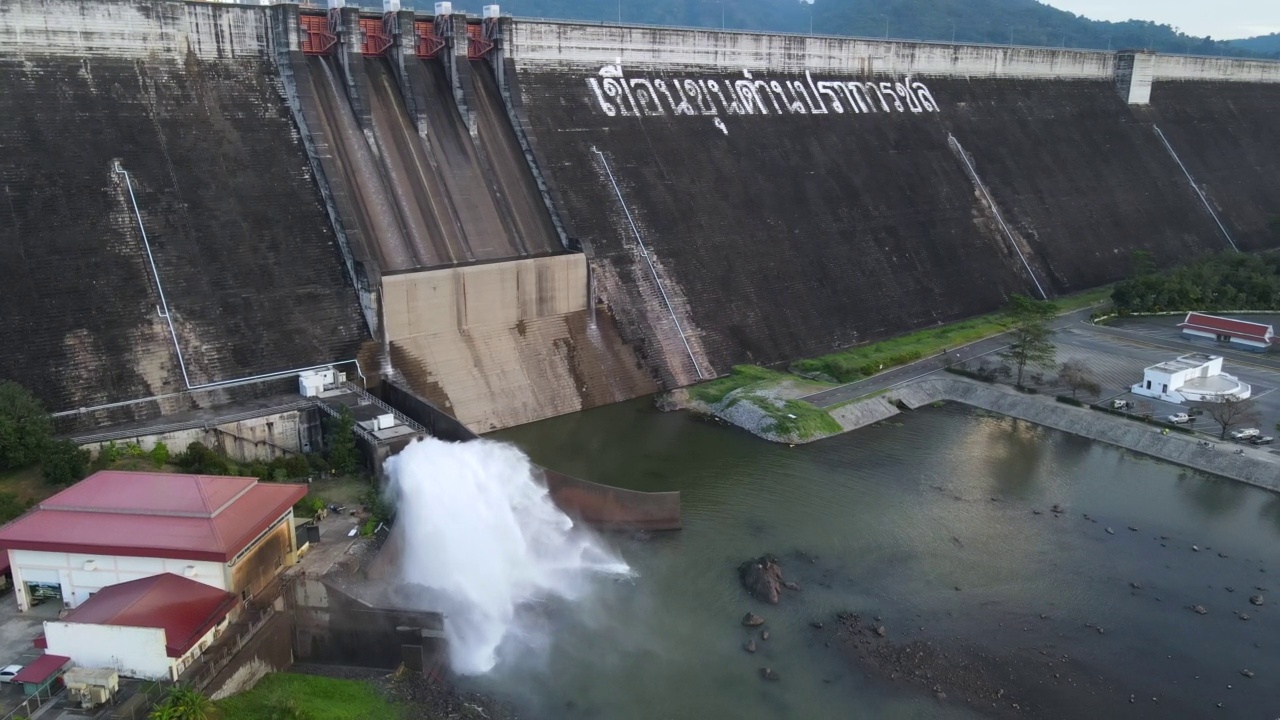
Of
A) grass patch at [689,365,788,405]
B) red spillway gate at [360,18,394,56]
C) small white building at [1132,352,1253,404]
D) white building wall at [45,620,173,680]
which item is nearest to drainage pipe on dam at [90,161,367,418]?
white building wall at [45,620,173,680]

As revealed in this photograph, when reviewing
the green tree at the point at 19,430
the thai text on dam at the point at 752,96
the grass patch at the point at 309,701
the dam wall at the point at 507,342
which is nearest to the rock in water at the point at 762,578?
the grass patch at the point at 309,701

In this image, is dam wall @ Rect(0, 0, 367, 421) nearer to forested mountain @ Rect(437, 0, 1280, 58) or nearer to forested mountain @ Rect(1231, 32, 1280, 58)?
forested mountain @ Rect(437, 0, 1280, 58)

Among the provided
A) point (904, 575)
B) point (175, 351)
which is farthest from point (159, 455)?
point (904, 575)

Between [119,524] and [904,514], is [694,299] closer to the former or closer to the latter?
[904,514]

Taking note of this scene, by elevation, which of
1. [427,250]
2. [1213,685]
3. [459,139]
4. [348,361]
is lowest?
[1213,685]

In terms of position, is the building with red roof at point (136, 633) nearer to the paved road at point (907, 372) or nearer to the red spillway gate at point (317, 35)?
the paved road at point (907, 372)

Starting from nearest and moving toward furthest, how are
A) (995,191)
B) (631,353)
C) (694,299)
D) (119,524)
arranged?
1. (119,524)
2. (631,353)
3. (694,299)
4. (995,191)

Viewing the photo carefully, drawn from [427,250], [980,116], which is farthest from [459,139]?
[980,116]

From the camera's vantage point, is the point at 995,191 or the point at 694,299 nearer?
the point at 694,299
